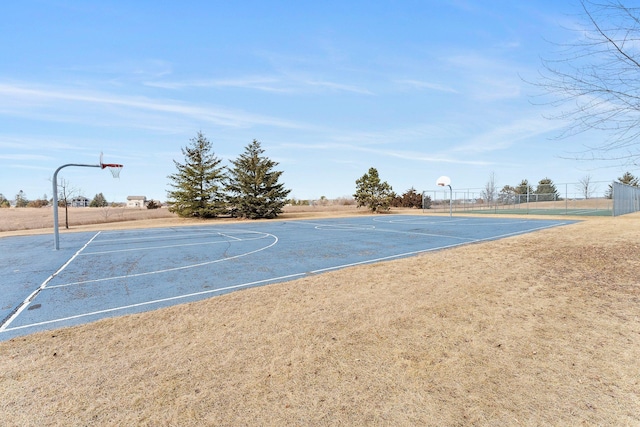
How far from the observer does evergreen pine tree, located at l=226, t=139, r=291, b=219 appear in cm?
2895

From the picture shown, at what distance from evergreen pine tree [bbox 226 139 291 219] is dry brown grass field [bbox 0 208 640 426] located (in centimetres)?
2467

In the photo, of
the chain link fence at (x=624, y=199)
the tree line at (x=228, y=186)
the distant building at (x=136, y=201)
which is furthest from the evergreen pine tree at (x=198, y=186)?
the distant building at (x=136, y=201)

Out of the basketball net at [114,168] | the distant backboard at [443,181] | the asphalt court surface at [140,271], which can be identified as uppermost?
the distant backboard at [443,181]

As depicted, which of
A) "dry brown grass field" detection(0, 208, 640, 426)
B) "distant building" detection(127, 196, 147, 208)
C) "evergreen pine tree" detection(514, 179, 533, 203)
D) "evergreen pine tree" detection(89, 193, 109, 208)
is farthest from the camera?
"distant building" detection(127, 196, 147, 208)

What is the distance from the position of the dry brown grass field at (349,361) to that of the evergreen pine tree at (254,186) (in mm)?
24669

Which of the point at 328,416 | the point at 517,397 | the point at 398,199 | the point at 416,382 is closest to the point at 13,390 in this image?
the point at 328,416

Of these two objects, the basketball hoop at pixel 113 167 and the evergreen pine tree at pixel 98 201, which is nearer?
the basketball hoop at pixel 113 167

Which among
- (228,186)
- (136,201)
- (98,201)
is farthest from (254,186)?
(136,201)

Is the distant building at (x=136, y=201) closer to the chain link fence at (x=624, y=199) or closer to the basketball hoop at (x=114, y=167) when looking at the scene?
the basketball hoop at (x=114, y=167)

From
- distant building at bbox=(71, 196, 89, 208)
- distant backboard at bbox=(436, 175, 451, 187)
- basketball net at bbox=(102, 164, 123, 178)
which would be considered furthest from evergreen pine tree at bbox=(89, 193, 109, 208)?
distant backboard at bbox=(436, 175, 451, 187)

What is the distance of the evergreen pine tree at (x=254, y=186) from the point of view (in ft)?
95.0

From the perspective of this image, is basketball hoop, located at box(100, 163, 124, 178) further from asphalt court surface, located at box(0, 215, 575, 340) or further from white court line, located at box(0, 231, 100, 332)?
white court line, located at box(0, 231, 100, 332)

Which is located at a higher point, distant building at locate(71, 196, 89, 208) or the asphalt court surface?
distant building at locate(71, 196, 89, 208)

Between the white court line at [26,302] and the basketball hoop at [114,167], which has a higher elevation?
the basketball hoop at [114,167]
